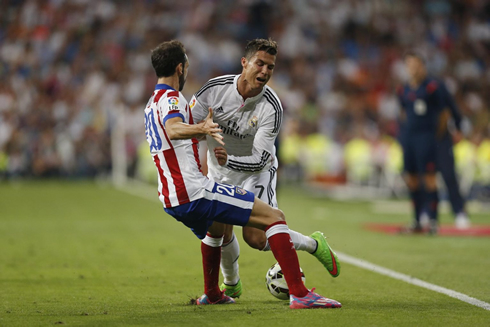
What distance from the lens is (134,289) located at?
Answer: 6402mm

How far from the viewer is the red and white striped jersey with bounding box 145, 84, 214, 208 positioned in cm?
516

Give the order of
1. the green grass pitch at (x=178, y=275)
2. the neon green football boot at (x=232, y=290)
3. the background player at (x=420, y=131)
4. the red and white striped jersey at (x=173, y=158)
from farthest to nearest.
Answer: the background player at (x=420, y=131)
the neon green football boot at (x=232, y=290)
the red and white striped jersey at (x=173, y=158)
the green grass pitch at (x=178, y=275)

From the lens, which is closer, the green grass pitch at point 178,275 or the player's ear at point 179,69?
the green grass pitch at point 178,275

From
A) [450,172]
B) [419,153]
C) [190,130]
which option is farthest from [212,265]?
[450,172]

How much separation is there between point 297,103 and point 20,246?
17.5m

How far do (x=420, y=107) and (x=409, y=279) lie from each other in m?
4.78

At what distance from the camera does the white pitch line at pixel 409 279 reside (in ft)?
18.7

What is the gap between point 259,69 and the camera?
5.76 meters

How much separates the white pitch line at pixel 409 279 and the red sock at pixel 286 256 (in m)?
1.35

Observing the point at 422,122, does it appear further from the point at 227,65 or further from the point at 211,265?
the point at 227,65

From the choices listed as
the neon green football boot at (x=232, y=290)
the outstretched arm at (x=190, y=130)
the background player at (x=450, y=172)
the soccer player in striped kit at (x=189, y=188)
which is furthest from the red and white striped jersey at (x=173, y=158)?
the background player at (x=450, y=172)

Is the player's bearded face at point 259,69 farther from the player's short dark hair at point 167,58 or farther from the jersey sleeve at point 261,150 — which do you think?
the player's short dark hair at point 167,58

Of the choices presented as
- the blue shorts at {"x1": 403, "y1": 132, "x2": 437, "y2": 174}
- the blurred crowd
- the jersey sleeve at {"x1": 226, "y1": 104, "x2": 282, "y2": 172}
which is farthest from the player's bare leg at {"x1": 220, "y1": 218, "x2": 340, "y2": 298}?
the blurred crowd

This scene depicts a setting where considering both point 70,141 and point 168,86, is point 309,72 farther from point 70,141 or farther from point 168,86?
point 168,86
